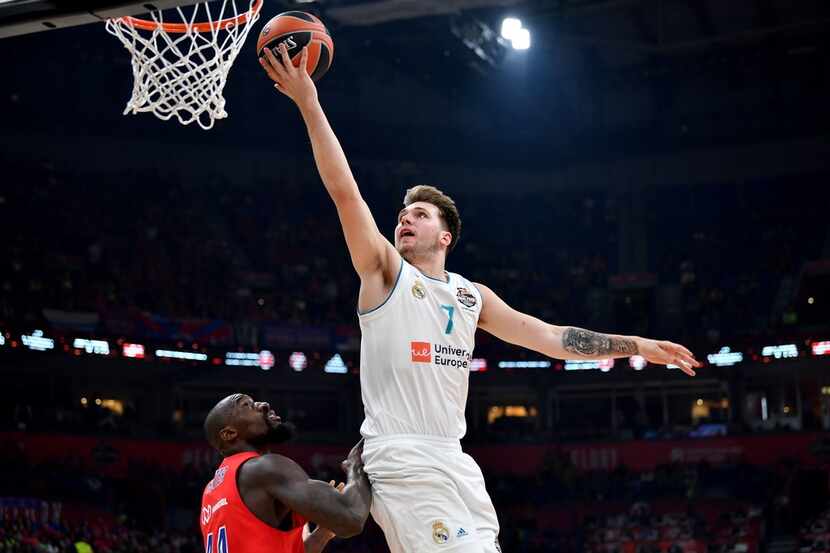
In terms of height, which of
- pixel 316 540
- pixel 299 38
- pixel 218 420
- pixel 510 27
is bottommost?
pixel 316 540

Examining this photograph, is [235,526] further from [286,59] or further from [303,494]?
[286,59]

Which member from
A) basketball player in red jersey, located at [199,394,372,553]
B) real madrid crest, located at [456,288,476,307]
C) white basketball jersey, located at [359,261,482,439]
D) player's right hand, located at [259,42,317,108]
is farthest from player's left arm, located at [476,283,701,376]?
player's right hand, located at [259,42,317,108]

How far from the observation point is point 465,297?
14.6ft

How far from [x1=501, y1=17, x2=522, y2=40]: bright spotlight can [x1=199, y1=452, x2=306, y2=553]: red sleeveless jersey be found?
657 inches

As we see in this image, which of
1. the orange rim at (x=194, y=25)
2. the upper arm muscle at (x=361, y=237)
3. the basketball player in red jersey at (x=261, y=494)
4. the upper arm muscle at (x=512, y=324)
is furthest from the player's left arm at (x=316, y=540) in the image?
the orange rim at (x=194, y=25)

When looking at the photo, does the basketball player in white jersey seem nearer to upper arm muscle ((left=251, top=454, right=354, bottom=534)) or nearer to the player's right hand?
the player's right hand

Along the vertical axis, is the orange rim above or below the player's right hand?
above

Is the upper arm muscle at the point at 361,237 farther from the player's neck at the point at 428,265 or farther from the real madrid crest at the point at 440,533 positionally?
the real madrid crest at the point at 440,533

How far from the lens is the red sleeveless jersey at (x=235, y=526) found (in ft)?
15.3

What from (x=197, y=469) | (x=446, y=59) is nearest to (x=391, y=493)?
(x=197, y=469)

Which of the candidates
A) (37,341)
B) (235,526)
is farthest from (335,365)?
(235,526)

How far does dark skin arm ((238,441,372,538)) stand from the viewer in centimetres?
410

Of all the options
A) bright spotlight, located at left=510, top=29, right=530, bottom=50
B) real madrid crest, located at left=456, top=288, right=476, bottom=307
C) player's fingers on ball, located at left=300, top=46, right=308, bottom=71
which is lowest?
real madrid crest, located at left=456, top=288, right=476, bottom=307

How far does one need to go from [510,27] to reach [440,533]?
17613 mm
